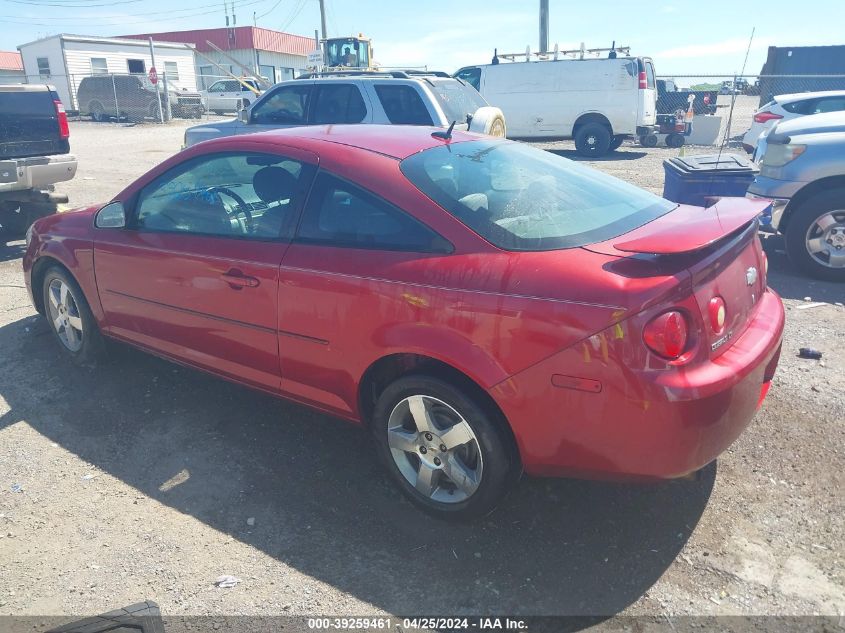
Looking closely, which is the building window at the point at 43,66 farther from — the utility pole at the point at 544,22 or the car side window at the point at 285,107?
the car side window at the point at 285,107

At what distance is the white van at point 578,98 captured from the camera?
631 inches

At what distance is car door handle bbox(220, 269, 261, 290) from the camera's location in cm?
320

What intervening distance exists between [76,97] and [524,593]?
33528 millimetres

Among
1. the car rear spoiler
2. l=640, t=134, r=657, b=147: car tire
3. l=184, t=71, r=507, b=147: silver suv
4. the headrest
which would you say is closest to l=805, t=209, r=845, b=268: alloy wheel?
the car rear spoiler

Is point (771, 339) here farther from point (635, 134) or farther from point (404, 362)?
point (635, 134)

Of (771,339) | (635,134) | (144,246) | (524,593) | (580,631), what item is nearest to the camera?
(580,631)

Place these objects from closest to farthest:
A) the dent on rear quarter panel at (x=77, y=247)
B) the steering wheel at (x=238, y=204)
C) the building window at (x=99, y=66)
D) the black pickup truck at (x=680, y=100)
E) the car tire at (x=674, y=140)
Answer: the steering wheel at (x=238, y=204), the dent on rear quarter panel at (x=77, y=247), the car tire at (x=674, y=140), the black pickup truck at (x=680, y=100), the building window at (x=99, y=66)

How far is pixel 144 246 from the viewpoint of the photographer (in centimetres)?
373

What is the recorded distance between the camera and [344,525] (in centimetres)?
290

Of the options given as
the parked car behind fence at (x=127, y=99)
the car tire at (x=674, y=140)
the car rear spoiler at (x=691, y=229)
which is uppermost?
the parked car behind fence at (x=127, y=99)

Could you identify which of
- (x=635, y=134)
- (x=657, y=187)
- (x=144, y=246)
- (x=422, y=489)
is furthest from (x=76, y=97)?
(x=422, y=489)

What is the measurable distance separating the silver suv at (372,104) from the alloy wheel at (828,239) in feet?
13.0

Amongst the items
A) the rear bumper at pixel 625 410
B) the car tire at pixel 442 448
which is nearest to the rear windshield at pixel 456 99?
the car tire at pixel 442 448

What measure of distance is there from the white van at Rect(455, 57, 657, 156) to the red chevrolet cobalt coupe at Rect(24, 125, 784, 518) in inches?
545
